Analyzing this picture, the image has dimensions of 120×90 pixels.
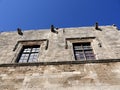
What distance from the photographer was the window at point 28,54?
977 centimetres

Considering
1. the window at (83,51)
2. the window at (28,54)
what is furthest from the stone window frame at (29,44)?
the window at (83,51)

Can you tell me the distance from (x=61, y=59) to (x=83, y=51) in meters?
1.59

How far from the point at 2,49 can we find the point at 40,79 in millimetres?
4028

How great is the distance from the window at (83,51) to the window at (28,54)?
84.0 inches

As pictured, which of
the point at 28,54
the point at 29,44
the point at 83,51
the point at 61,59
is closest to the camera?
the point at 61,59

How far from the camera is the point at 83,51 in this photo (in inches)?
396

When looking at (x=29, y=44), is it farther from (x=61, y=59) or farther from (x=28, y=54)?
(x=61, y=59)

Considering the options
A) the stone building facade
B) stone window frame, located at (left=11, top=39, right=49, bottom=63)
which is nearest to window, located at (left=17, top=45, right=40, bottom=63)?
the stone building facade

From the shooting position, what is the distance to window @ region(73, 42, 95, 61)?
959 centimetres

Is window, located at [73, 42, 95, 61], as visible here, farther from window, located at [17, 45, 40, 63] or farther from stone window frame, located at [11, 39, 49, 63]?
window, located at [17, 45, 40, 63]

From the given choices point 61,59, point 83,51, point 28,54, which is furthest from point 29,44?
point 83,51

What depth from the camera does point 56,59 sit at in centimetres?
911

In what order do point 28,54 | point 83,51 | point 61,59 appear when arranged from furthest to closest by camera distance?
point 28,54 → point 83,51 → point 61,59

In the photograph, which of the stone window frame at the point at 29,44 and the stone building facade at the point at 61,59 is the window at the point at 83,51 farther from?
the stone window frame at the point at 29,44
